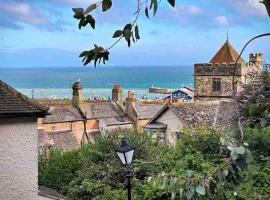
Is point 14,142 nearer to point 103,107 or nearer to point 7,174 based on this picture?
point 7,174

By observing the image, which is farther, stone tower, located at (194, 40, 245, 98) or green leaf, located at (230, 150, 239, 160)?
stone tower, located at (194, 40, 245, 98)

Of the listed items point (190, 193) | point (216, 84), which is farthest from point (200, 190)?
point (216, 84)

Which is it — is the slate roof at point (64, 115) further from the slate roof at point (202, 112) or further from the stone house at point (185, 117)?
the slate roof at point (202, 112)

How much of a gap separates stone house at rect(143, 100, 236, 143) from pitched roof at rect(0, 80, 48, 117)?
15.9 metres

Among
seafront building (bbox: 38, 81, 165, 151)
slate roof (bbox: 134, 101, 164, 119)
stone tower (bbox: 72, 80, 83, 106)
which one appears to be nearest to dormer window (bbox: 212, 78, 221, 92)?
seafront building (bbox: 38, 81, 165, 151)

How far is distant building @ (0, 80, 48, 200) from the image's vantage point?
14441 mm

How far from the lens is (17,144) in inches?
577

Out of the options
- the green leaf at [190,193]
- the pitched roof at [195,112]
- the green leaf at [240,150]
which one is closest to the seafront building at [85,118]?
the pitched roof at [195,112]

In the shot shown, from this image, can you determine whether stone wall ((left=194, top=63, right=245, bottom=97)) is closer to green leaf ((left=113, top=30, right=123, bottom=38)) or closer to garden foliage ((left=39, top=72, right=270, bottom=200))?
garden foliage ((left=39, top=72, right=270, bottom=200))

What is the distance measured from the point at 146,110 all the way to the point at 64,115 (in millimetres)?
8971

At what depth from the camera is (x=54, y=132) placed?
44.9 metres

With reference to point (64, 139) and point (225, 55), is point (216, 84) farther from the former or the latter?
point (64, 139)

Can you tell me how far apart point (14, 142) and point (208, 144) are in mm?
8443

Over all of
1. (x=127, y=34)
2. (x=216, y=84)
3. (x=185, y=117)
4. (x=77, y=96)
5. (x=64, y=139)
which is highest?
(x=216, y=84)
